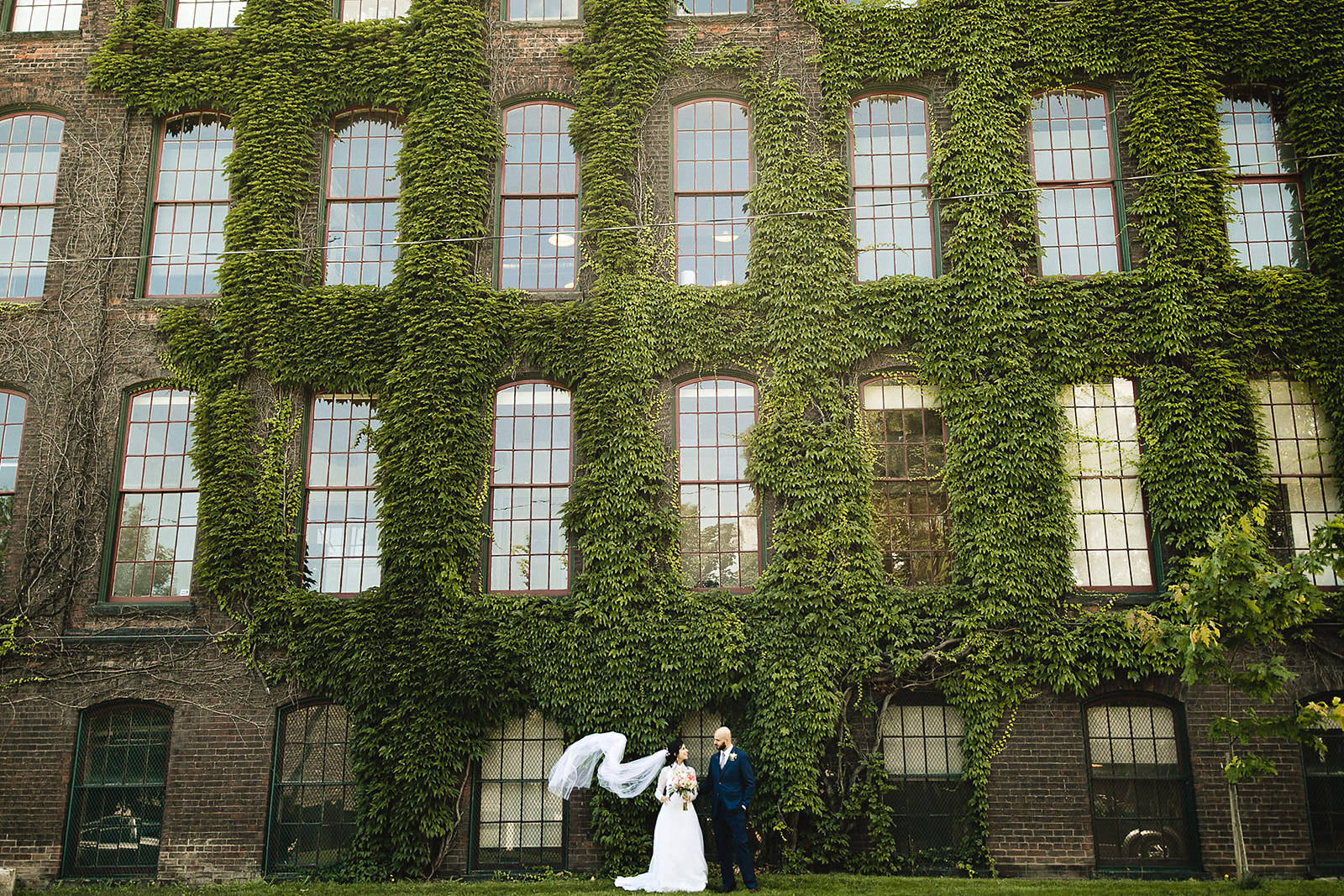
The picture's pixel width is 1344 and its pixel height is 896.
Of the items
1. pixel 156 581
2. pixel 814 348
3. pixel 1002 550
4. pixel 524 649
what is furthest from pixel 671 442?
pixel 156 581

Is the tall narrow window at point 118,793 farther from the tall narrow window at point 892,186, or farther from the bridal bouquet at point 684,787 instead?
the tall narrow window at point 892,186

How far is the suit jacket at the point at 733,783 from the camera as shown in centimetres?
1056

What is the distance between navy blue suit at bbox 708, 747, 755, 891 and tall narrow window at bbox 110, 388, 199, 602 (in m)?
7.80

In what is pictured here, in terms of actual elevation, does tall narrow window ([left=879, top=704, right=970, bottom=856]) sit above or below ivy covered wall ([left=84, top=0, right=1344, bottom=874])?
below

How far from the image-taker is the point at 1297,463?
13000mm

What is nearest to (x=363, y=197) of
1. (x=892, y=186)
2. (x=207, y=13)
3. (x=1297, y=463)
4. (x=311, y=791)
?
(x=207, y=13)

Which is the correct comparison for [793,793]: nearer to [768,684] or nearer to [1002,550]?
[768,684]

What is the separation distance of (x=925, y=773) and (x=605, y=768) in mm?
4133

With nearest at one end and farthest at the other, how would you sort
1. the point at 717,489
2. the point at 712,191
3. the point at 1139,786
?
1. the point at 1139,786
2. the point at 717,489
3. the point at 712,191

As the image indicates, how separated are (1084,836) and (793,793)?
361 centimetres

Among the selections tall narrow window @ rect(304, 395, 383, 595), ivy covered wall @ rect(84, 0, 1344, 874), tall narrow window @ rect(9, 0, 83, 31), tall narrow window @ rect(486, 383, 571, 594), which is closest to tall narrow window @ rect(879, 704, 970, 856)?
ivy covered wall @ rect(84, 0, 1344, 874)

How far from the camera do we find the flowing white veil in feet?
36.5

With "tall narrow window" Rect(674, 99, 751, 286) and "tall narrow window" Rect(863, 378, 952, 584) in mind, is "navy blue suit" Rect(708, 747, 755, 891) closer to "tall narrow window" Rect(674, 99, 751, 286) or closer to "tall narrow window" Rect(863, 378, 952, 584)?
"tall narrow window" Rect(863, 378, 952, 584)

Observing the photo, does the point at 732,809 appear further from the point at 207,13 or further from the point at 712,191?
the point at 207,13
